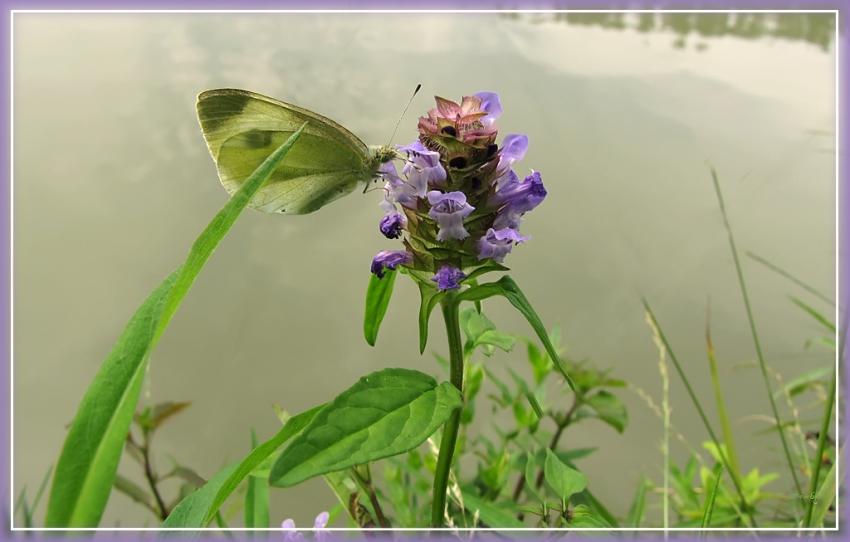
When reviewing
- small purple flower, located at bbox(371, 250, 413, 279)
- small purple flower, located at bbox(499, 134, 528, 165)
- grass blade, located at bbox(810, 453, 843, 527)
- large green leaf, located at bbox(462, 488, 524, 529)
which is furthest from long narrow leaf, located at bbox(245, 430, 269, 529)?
grass blade, located at bbox(810, 453, 843, 527)

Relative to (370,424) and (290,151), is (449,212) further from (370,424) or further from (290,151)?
(290,151)

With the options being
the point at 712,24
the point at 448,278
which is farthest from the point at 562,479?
the point at 712,24

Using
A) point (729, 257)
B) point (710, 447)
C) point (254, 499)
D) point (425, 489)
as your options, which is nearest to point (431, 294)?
point (254, 499)

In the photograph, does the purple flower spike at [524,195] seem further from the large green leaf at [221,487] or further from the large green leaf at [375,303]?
the large green leaf at [221,487]

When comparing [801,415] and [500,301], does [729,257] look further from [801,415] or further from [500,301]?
[500,301]

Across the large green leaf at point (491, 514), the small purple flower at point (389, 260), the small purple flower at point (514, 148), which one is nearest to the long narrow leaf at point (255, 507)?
the large green leaf at point (491, 514)

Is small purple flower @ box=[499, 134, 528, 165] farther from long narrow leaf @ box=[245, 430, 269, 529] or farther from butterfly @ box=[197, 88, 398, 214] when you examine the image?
long narrow leaf @ box=[245, 430, 269, 529]
